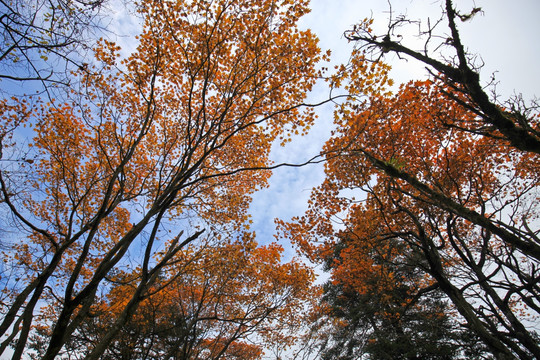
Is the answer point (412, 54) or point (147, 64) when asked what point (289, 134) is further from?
point (147, 64)

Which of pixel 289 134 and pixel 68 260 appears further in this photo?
pixel 68 260

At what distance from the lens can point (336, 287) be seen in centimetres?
1588

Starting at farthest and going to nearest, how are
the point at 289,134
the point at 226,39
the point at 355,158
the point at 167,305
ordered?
1. the point at 167,305
2. the point at 355,158
3. the point at 289,134
4. the point at 226,39

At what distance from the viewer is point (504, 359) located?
16.5 ft

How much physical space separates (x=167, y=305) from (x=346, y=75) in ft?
38.3

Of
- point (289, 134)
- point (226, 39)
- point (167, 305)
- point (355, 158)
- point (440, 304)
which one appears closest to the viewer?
point (226, 39)

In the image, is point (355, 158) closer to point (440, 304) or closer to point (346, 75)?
point (346, 75)

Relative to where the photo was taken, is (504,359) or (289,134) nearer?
(504,359)

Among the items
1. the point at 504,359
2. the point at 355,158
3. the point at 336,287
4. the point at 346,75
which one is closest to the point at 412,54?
the point at 346,75

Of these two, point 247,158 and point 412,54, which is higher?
point 247,158

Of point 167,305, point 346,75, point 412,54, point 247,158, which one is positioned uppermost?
point 247,158

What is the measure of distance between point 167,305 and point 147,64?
10.0m

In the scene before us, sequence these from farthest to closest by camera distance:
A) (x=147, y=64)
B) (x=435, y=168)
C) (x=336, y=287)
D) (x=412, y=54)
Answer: (x=336, y=287), (x=435, y=168), (x=147, y=64), (x=412, y=54)

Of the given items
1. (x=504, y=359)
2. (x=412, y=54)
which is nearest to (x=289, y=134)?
(x=412, y=54)
